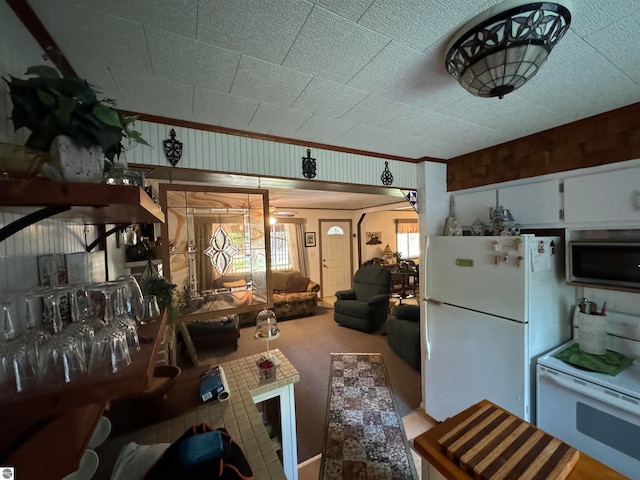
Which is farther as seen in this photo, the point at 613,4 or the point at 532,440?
the point at 532,440

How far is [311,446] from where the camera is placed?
204cm

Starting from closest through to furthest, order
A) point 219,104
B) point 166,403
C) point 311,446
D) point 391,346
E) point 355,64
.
Answer: point 355,64 → point 166,403 → point 219,104 → point 311,446 → point 391,346

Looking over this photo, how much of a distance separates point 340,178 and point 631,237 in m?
1.94

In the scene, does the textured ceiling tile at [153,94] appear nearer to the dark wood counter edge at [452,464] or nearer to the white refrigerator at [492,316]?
the dark wood counter edge at [452,464]

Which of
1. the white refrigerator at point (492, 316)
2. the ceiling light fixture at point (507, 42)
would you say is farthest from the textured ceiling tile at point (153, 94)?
the white refrigerator at point (492, 316)

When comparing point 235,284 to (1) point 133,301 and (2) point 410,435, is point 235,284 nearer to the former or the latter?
(1) point 133,301

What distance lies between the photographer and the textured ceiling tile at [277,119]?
1.37m

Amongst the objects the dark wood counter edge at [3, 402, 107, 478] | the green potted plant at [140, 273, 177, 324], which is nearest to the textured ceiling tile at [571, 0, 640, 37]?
the dark wood counter edge at [3, 402, 107, 478]

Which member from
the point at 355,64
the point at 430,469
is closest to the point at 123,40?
the point at 355,64

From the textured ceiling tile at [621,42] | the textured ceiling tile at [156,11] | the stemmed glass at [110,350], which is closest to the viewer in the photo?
the stemmed glass at [110,350]

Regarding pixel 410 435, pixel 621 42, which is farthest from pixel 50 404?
pixel 410 435

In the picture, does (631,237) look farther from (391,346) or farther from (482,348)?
(391,346)

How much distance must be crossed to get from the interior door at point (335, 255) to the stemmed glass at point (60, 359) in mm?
6013

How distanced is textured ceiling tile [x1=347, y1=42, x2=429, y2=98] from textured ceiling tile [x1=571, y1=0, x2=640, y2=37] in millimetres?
443
